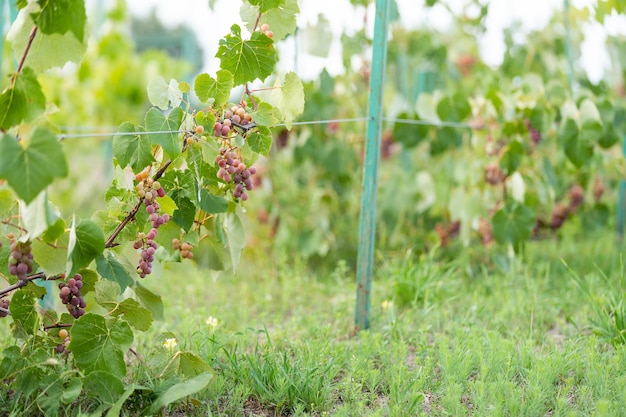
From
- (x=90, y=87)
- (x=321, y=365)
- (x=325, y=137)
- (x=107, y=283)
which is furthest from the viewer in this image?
(x=90, y=87)

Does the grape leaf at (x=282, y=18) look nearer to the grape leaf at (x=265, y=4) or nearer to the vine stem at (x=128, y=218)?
the grape leaf at (x=265, y=4)

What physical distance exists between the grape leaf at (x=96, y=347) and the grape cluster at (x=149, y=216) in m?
0.15

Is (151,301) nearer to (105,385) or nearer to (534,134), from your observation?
(105,385)

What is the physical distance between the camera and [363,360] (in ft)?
5.36

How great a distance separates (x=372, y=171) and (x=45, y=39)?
970 mm

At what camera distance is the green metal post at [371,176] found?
1.94 meters

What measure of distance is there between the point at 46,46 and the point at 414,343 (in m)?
1.17

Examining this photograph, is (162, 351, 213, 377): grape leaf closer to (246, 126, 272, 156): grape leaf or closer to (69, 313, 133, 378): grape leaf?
(69, 313, 133, 378): grape leaf

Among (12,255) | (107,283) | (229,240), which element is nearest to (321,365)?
(229,240)

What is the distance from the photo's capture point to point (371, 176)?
1.97 metres

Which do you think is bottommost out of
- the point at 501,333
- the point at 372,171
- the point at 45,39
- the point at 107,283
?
the point at 501,333

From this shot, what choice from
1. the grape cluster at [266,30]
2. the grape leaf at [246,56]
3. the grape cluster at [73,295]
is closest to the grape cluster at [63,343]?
the grape cluster at [73,295]

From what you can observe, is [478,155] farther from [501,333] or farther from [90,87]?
[90,87]

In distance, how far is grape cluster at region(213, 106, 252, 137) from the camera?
1.45 metres
